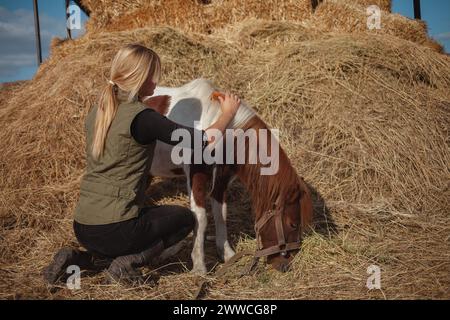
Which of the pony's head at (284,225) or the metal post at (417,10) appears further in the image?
the metal post at (417,10)

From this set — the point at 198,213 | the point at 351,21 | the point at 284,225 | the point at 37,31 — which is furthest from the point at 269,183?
the point at 37,31

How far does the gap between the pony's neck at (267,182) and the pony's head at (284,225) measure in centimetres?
3

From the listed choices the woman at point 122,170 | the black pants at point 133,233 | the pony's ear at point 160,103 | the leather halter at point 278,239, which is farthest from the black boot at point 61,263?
the pony's ear at point 160,103

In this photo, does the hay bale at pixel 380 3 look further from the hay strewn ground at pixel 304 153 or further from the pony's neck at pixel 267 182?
the pony's neck at pixel 267 182

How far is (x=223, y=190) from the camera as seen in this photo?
3.21m

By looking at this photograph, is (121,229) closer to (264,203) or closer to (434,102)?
(264,203)

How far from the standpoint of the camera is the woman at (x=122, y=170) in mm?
2275

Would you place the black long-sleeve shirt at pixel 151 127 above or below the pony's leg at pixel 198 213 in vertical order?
above

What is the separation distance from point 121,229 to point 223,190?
3.61 ft

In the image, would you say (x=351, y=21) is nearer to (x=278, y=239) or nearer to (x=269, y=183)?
(x=269, y=183)

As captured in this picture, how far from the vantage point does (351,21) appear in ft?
Result: 22.5

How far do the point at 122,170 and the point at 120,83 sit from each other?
53cm
